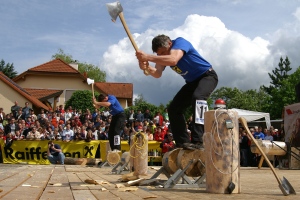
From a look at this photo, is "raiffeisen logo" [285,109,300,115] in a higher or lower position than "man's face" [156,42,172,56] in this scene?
lower

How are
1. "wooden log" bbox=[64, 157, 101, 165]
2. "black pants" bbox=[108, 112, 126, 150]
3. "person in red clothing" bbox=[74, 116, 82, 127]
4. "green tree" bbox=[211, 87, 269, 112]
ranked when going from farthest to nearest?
"green tree" bbox=[211, 87, 269, 112] < "person in red clothing" bbox=[74, 116, 82, 127] < "wooden log" bbox=[64, 157, 101, 165] < "black pants" bbox=[108, 112, 126, 150]

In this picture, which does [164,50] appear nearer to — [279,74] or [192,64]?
[192,64]

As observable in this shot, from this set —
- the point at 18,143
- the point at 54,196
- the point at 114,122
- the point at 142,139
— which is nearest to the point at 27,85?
the point at 18,143

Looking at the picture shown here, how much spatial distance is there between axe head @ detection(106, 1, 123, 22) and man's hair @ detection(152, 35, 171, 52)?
554 millimetres

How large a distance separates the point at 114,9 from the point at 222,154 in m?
2.19

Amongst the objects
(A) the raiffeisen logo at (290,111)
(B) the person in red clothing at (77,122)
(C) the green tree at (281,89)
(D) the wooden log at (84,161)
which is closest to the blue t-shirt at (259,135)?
(A) the raiffeisen logo at (290,111)

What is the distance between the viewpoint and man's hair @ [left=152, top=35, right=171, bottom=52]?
549 cm

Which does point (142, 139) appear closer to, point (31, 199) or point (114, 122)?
point (114, 122)

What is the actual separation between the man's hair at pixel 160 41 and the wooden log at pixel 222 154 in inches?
48.7

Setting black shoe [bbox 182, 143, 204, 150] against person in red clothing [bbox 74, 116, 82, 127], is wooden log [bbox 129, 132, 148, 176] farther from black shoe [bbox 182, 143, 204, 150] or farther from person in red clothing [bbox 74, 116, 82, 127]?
person in red clothing [bbox 74, 116, 82, 127]

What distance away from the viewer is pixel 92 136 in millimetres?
20047

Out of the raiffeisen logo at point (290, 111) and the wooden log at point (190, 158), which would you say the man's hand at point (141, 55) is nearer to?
the wooden log at point (190, 158)

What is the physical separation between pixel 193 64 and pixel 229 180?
1.76 metres

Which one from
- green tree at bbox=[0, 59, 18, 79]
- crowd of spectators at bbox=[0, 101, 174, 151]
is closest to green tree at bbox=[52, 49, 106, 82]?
green tree at bbox=[0, 59, 18, 79]
